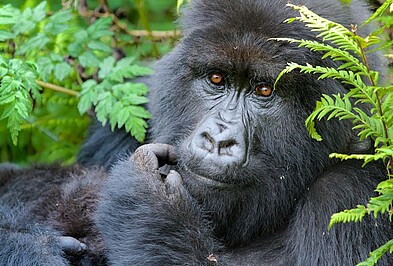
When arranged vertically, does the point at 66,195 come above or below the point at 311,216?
below

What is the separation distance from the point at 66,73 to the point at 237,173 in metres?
1.68

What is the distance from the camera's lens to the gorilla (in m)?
3.15

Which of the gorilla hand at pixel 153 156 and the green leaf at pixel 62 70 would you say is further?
the green leaf at pixel 62 70

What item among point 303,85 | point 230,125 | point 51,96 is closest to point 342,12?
point 303,85

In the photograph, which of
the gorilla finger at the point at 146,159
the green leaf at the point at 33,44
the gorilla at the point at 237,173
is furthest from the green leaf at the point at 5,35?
the gorilla finger at the point at 146,159

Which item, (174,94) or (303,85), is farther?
(174,94)

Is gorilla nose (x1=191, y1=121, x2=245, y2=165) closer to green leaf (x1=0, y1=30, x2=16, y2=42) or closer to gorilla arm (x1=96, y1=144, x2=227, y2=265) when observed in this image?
gorilla arm (x1=96, y1=144, x2=227, y2=265)

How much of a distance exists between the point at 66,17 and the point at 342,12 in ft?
6.12

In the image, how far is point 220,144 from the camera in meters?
3.10

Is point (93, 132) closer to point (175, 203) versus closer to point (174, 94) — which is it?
point (174, 94)

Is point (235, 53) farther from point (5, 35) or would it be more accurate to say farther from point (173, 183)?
point (5, 35)

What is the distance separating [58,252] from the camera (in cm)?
346

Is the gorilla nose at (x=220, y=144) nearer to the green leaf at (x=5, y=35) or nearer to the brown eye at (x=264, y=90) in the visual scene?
the brown eye at (x=264, y=90)

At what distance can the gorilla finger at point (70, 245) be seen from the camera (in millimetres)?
3537
